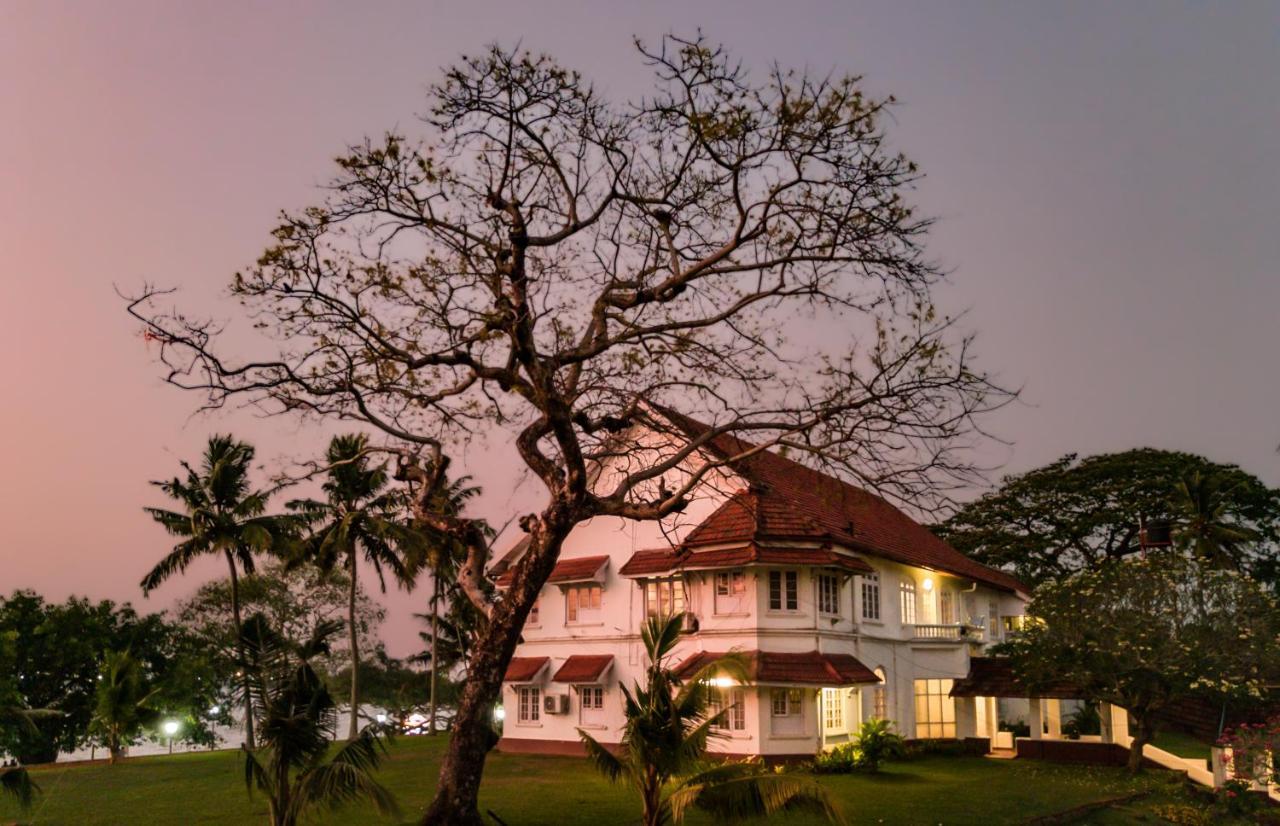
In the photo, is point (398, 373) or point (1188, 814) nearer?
point (398, 373)

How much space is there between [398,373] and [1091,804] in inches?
604

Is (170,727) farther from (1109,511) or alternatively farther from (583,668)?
(1109,511)

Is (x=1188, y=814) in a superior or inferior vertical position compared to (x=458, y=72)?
inferior

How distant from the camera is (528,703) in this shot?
3275 centimetres

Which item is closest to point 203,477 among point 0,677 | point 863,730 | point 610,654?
point 0,677

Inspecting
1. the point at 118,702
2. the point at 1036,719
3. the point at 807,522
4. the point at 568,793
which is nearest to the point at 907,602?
the point at 1036,719

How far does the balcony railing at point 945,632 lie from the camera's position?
3250 centimetres

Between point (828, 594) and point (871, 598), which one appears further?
point (871, 598)

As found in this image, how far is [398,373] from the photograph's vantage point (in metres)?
15.1

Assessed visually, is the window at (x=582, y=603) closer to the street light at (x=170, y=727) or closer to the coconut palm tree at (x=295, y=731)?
the coconut palm tree at (x=295, y=731)

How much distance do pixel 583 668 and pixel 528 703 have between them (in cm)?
322

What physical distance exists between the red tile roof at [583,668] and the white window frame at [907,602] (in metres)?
8.95

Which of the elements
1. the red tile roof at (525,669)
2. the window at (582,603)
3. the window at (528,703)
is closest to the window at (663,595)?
the window at (582,603)

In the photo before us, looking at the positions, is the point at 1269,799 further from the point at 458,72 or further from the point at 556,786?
the point at 458,72
